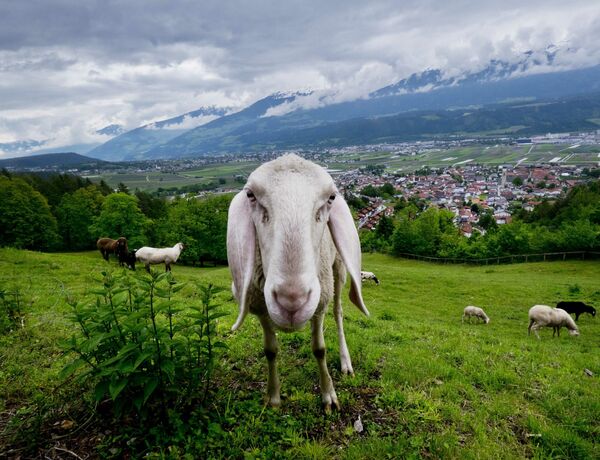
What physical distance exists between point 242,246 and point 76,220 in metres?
58.5

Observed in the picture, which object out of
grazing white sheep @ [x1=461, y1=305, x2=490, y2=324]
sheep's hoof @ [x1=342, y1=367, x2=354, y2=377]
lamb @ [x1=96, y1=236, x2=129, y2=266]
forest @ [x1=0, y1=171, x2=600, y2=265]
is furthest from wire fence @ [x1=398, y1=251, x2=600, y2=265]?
sheep's hoof @ [x1=342, y1=367, x2=354, y2=377]

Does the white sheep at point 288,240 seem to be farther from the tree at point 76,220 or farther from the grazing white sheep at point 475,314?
the tree at point 76,220

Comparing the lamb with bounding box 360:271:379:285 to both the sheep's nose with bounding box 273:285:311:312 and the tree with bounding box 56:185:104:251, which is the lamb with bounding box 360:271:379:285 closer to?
the sheep's nose with bounding box 273:285:311:312

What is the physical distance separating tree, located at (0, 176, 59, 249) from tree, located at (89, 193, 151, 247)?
602 cm

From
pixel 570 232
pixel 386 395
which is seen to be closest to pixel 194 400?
pixel 386 395

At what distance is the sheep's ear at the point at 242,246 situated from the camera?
3031mm

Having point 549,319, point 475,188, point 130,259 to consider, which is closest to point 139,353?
point 549,319

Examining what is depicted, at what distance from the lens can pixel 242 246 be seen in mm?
3100

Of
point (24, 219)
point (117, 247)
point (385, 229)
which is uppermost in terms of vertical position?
point (24, 219)

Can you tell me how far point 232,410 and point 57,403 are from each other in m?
1.94

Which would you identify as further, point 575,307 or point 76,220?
point 76,220

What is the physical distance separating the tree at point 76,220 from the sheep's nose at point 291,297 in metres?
56.8

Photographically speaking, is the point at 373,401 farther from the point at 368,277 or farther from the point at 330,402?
the point at 368,277

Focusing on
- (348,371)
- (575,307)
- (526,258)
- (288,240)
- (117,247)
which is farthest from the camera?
(526,258)
